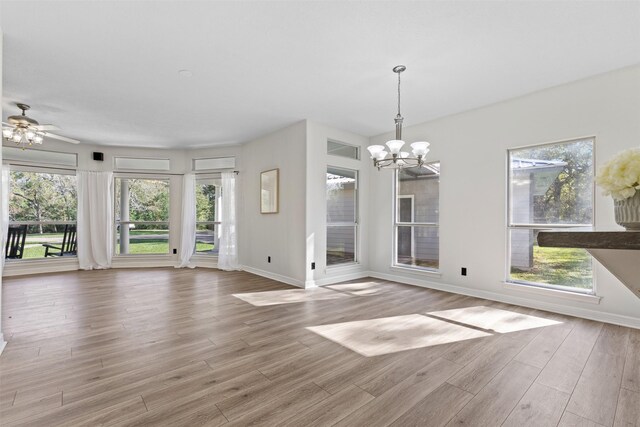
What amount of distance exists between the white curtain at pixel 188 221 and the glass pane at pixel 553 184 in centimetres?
602

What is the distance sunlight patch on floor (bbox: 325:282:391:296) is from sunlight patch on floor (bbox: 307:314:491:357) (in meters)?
1.11

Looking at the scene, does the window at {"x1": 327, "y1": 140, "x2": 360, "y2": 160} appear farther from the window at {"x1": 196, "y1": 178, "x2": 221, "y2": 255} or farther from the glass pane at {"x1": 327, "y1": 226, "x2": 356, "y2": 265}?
the window at {"x1": 196, "y1": 178, "x2": 221, "y2": 255}

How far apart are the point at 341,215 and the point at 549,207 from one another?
3014mm

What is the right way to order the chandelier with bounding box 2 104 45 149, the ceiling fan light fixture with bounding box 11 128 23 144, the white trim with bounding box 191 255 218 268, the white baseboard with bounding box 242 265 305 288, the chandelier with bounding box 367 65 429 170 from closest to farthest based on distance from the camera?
the chandelier with bounding box 367 65 429 170 < the chandelier with bounding box 2 104 45 149 < the ceiling fan light fixture with bounding box 11 128 23 144 < the white baseboard with bounding box 242 265 305 288 < the white trim with bounding box 191 255 218 268

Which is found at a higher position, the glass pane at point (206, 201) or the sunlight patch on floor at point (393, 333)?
the glass pane at point (206, 201)

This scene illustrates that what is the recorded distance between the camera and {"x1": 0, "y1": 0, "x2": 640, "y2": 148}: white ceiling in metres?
2.28

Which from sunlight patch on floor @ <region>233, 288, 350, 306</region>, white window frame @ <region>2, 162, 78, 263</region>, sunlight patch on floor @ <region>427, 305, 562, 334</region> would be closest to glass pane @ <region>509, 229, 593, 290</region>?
sunlight patch on floor @ <region>427, 305, 562, 334</region>

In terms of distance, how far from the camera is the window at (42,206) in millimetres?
5695

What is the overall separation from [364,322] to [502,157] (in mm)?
2863

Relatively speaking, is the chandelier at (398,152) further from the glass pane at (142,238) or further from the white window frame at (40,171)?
the white window frame at (40,171)

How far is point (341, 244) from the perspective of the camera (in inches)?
214

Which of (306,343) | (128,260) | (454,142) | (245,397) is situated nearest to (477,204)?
(454,142)

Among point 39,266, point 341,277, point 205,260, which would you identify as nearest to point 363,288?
point 341,277

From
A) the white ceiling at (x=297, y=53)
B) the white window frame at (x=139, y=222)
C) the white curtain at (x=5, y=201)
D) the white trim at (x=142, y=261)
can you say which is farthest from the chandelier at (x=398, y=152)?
the white curtain at (x=5, y=201)
